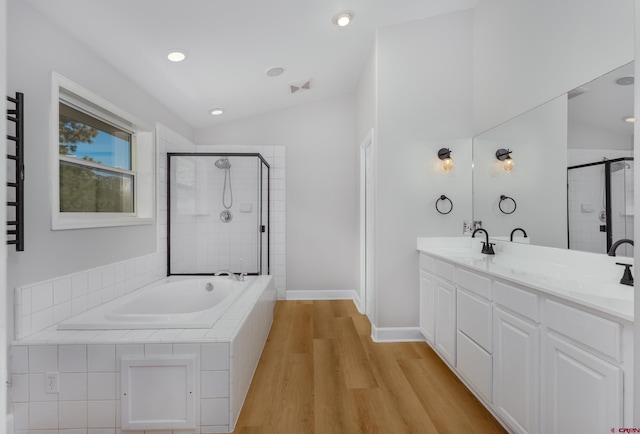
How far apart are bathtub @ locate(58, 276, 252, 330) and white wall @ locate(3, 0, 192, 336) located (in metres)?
0.35

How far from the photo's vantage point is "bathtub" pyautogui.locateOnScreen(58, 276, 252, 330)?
1.85 meters

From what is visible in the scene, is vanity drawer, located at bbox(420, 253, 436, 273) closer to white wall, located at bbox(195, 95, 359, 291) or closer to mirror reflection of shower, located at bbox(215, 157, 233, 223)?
white wall, located at bbox(195, 95, 359, 291)

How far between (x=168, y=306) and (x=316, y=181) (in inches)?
91.0

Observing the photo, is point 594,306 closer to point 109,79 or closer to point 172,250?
point 109,79

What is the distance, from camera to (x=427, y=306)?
2674 mm

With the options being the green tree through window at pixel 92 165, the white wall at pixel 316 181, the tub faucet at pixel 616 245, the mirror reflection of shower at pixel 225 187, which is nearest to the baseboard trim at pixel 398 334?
the white wall at pixel 316 181

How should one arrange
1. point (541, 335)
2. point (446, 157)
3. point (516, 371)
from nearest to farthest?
point (541, 335) < point (516, 371) < point (446, 157)

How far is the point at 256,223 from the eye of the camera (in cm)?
369

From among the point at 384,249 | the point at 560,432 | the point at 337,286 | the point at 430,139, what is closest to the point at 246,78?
the point at 430,139

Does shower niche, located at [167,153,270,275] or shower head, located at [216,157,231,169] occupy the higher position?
shower head, located at [216,157,231,169]

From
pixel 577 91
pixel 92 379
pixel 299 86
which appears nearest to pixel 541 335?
pixel 577 91

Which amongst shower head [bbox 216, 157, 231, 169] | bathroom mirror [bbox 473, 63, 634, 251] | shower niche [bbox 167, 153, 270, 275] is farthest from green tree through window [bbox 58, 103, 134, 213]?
bathroom mirror [bbox 473, 63, 634, 251]

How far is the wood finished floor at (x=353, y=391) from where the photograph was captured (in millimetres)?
1723

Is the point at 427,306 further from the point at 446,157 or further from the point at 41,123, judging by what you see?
the point at 41,123
